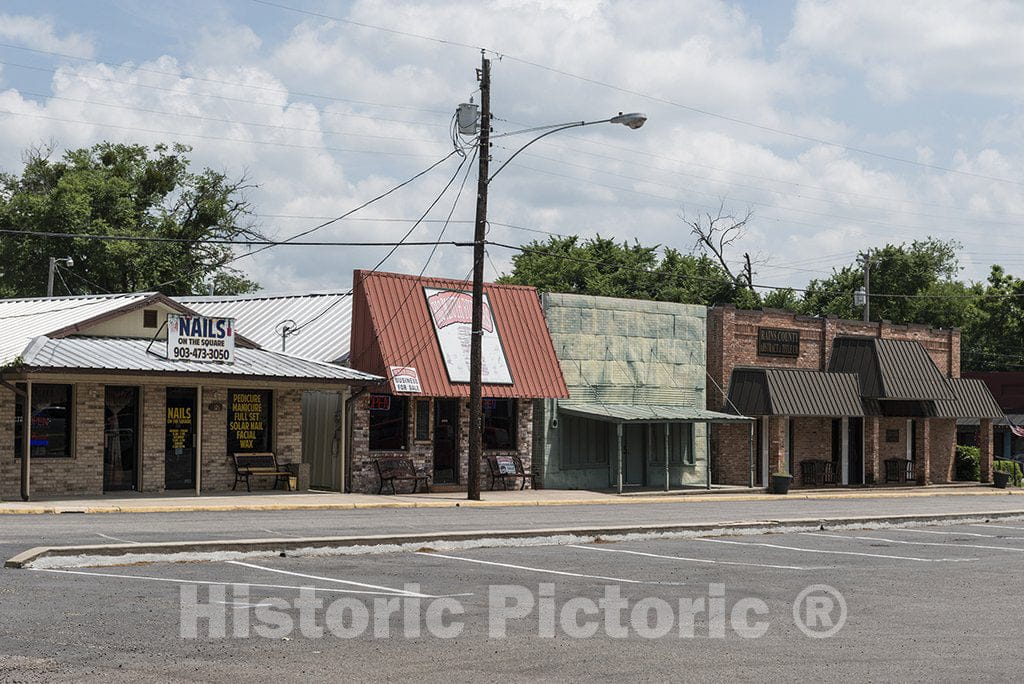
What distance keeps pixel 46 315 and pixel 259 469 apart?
633 centimetres

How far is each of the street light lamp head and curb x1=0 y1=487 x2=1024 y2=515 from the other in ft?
28.1

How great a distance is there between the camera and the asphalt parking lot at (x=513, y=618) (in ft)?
30.2

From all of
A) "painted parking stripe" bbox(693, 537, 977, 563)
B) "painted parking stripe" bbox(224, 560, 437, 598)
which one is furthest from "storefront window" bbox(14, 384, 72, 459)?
"painted parking stripe" bbox(693, 537, 977, 563)

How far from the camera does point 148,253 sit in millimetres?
55719

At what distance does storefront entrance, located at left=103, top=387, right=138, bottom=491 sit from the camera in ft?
89.7

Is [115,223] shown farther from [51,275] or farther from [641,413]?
[641,413]

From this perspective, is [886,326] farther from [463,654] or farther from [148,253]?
Result: [463,654]

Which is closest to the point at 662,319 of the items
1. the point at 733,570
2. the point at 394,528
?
the point at 394,528

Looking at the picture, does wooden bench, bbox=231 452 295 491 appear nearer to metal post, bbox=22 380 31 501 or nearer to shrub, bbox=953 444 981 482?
metal post, bbox=22 380 31 501

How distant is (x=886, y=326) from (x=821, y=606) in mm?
33764

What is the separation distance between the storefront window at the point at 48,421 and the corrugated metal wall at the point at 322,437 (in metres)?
6.47

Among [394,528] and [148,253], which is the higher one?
[148,253]

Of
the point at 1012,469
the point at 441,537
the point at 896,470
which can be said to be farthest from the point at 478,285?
the point at 1012,469

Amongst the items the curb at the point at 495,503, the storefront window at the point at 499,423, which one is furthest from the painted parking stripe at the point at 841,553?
the storefront window at the point at 499,423
